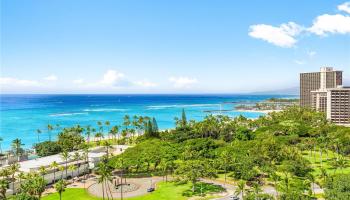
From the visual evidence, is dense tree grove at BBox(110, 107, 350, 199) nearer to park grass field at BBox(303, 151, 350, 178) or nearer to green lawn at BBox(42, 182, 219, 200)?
park grass field at BBox(303, 151, 350, 178)

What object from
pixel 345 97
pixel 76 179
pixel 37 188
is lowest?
pixel 76 179

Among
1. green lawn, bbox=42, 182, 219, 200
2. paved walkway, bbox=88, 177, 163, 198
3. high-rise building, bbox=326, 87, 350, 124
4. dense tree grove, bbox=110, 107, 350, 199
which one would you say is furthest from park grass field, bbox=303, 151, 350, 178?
high-rise building, bbox=326, 87, 350, 124

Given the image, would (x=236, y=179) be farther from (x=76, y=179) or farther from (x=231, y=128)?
(x=231, y=128)

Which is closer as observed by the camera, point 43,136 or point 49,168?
point 49,168

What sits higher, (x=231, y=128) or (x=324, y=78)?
(x=324, y=78)

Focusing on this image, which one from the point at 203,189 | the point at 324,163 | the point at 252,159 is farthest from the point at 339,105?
the point at 203,189

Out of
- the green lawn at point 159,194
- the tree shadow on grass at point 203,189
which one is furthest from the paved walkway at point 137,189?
the tree shadow on grass at point 203,189

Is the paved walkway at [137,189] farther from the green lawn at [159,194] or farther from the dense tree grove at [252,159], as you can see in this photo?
the dense tree grove at [252,159]

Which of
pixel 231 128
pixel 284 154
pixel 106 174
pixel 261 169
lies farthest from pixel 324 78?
pixel 106 174

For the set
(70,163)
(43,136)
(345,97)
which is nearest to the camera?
(70,163)
